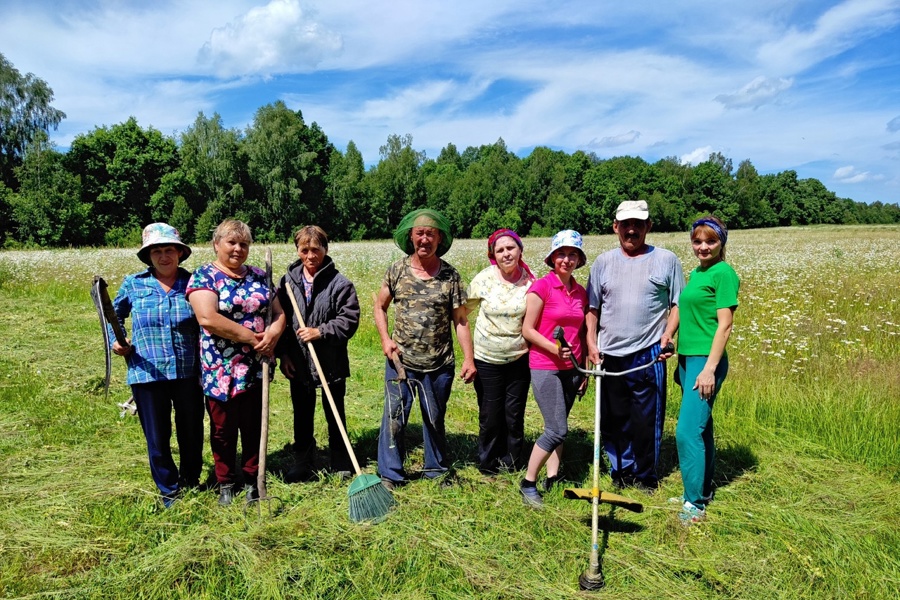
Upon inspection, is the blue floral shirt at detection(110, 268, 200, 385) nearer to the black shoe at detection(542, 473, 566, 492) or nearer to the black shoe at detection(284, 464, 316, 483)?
the black shoe at detection(284, 464, 316, 483)

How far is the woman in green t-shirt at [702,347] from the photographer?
12.6ft

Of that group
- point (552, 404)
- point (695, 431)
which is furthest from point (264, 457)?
point (695, 431)

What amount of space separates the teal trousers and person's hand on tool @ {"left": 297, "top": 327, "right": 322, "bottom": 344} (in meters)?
2.69

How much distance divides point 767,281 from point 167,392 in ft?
35.5

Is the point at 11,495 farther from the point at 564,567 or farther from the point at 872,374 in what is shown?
the point at 872,374

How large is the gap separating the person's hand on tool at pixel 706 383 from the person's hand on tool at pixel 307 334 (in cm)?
272

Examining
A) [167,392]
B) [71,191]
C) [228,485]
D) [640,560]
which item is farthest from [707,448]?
[71,191]

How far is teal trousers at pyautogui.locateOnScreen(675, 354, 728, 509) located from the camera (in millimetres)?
3967

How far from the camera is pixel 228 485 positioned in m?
4.14

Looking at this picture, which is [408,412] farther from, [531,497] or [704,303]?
[704,303]

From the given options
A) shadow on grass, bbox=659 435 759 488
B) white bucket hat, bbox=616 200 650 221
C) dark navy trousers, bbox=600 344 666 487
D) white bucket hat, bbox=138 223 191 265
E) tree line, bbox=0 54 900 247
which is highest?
tree line, bbox=0 54 900 247

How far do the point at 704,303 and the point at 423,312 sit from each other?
2.00m

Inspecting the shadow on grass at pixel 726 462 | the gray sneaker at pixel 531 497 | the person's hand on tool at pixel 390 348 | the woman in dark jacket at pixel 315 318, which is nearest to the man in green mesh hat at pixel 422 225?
the woman in dark jacket at pixel 315 318

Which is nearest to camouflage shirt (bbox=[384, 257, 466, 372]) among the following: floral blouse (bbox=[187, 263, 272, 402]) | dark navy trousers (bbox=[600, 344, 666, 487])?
floral blouse (bbox=[187, 263, 272, 402])
